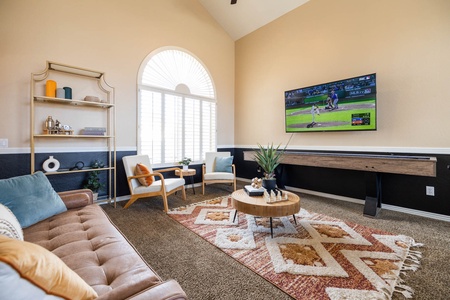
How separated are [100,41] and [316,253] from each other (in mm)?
4527

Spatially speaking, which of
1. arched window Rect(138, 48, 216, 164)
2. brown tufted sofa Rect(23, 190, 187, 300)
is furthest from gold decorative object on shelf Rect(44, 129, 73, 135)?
brown tufted sofa Rect(23, 190, 187, 300)

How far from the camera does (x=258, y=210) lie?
236 cm

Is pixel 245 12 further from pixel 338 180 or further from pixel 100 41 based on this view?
pixel 338 180

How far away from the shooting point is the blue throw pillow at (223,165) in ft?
15.3

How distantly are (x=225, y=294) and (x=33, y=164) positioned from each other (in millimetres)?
3161

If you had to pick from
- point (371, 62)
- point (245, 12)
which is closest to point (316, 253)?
point (371, 62)

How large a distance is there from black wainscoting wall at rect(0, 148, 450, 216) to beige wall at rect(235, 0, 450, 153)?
47cm

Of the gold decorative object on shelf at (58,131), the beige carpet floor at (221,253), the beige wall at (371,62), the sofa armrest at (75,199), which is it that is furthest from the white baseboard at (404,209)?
the gold decorative object on shelf at (58,131)

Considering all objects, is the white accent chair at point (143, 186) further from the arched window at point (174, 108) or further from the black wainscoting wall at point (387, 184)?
the black wainscoting wall at point (387, 184)

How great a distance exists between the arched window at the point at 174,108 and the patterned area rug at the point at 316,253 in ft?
6.22

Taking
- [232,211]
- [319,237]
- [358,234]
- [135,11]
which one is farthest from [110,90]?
[358,234]

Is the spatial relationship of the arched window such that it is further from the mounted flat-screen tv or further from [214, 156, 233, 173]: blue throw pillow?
the mounted flat-screen tv

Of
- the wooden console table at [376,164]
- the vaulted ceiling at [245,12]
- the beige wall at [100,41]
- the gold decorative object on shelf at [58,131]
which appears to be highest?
the vaulted ceiling at [245,12]

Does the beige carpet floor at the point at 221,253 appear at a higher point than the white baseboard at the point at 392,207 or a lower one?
lower
